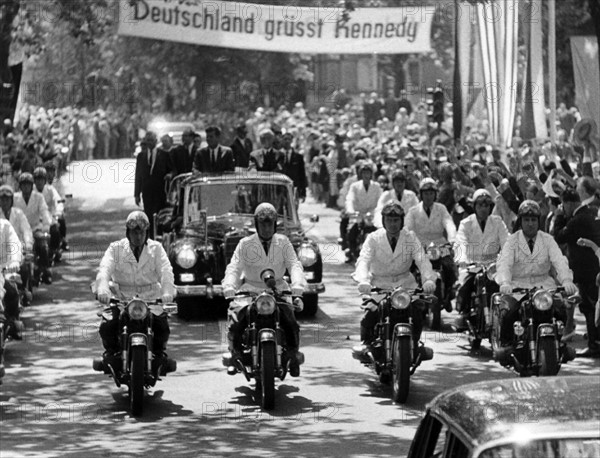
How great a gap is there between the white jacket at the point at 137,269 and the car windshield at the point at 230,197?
543 cm

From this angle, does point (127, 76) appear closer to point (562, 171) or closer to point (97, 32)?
point (97, 32)

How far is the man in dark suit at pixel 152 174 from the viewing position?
78.9ft

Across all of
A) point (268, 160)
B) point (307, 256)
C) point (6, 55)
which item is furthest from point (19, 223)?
point (6, 55)

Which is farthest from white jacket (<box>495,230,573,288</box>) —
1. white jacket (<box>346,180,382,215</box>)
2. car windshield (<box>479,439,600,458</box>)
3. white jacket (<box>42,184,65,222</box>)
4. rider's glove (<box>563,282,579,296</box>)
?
white jacket (<box>42,184,65,222</box>)

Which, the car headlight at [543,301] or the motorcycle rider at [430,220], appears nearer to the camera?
the car headlight at [543,301]

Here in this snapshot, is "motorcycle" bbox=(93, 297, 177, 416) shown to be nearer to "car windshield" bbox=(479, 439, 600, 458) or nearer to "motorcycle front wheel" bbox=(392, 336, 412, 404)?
"motorcycle front wheel" bbox=(392, 336, 412, 404)

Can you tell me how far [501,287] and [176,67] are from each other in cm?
3275

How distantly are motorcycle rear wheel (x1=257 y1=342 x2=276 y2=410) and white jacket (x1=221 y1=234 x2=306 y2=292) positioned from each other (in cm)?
98

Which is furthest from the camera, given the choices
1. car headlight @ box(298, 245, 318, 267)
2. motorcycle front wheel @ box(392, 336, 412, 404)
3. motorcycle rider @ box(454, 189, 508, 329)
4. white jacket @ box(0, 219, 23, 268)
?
car headlight @ box(298, 245, 318, 267)

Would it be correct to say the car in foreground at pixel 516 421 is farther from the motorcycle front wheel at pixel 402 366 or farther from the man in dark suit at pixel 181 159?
the man in dark suit at pixel 181 159

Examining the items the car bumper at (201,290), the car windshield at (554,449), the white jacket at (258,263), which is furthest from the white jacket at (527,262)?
the car windshield at (554,449)

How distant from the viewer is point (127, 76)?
47625 millimetres

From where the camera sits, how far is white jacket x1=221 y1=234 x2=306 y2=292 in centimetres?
1327

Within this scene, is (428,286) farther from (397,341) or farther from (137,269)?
(137,269)
